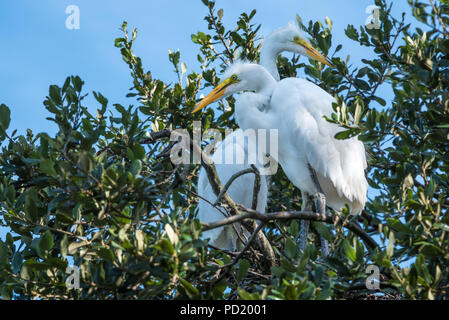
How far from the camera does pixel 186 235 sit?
229 cm

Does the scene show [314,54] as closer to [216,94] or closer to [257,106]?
[257,106]

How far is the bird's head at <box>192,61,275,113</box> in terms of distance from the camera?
440 cm

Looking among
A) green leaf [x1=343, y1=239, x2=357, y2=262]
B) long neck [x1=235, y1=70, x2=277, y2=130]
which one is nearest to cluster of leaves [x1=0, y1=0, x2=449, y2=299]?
green leaf [x1=343, y1=239, x2=357, y2=262]

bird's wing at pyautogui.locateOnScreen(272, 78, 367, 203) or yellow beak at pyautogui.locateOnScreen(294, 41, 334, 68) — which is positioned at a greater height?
yellow beak at pyautogui.locateOnScreen(294, 41, 334, 68)

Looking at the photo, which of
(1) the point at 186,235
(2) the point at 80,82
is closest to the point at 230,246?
(2) the point at 80,82

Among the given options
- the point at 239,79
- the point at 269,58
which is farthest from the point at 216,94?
the point at 269,58

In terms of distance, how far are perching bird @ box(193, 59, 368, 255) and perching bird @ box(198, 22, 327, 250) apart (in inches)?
16.6

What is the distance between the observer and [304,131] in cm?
413

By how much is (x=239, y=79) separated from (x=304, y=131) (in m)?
0.74

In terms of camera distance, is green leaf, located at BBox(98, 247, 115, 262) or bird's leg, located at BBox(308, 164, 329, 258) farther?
bird's leg, located at BBox(308, 164, 329, 258)

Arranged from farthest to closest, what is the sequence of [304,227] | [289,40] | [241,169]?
[241,169] < [289,40] < [304,227]

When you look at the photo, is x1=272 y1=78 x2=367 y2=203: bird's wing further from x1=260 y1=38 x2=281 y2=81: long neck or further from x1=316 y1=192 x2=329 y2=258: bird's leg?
x1=260 y1=38 x2=281 y2=81: long neck
